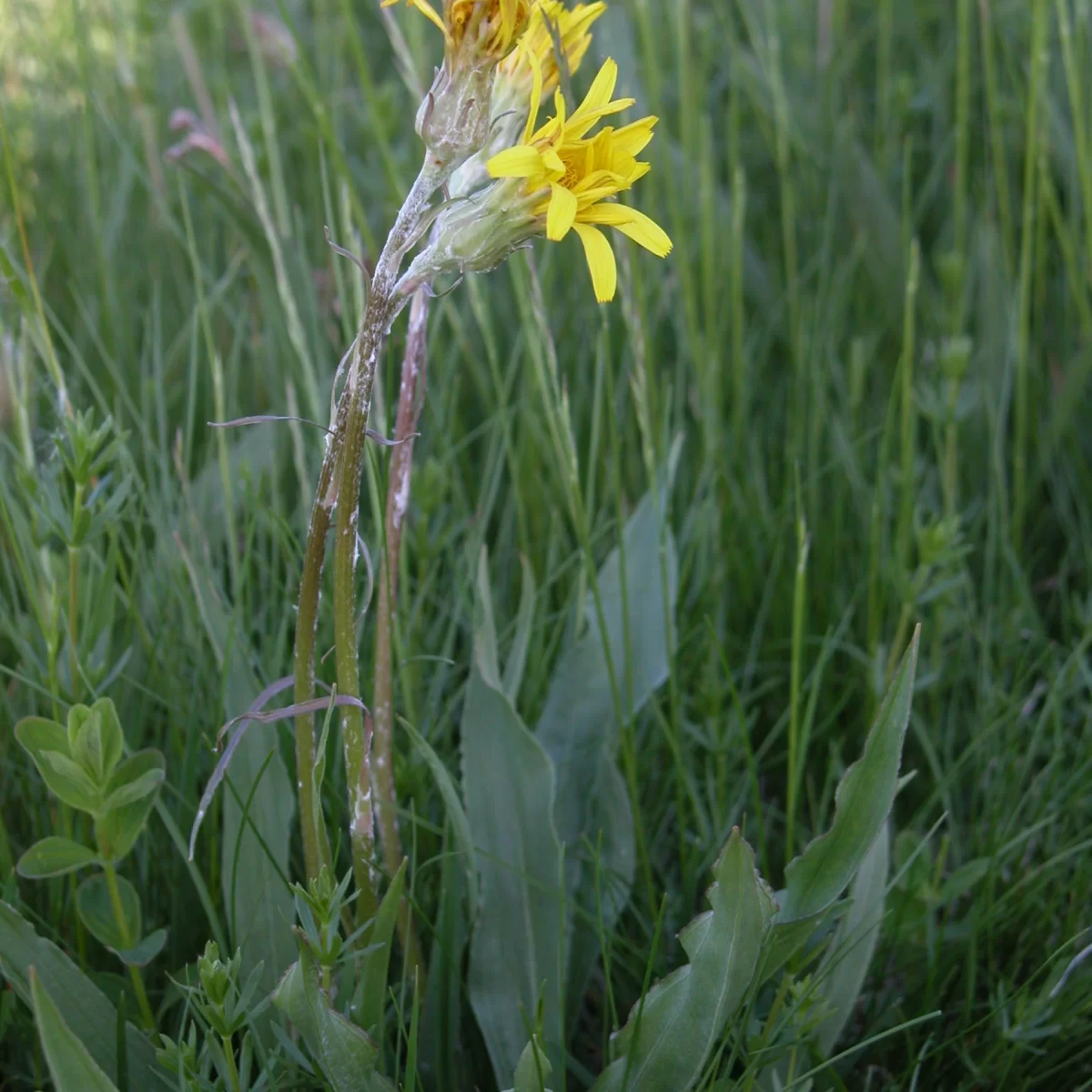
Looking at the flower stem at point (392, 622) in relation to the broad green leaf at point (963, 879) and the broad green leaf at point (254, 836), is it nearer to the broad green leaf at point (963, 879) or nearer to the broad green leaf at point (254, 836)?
the broad green leaf at point (254, 836)

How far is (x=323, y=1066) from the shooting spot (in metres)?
0.82

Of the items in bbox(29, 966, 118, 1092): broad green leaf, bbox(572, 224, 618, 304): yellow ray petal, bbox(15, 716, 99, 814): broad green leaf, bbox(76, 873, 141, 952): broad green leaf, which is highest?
bbox(572, 224, 618, 304): yellow ray petal

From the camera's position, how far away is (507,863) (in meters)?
1.06

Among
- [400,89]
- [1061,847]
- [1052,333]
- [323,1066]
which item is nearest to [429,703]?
[323,1066]

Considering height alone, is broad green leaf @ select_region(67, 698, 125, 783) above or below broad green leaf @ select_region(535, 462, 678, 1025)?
above

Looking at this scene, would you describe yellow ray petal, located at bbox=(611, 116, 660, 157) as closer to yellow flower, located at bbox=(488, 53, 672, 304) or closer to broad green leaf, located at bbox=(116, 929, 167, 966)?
yellow flower, located at bbox=(488, 53, 672, 304)

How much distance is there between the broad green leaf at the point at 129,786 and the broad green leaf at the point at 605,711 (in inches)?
15.3

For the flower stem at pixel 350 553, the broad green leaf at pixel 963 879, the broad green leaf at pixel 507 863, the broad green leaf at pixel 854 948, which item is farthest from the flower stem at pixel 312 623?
the broad green leaf at pixel 963 879

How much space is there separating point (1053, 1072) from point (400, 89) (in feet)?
7.95

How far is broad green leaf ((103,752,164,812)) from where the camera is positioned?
0.94m

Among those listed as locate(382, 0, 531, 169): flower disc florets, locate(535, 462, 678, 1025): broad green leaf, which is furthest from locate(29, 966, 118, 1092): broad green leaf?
locate(382, 0, 531, 169): flower disc florets

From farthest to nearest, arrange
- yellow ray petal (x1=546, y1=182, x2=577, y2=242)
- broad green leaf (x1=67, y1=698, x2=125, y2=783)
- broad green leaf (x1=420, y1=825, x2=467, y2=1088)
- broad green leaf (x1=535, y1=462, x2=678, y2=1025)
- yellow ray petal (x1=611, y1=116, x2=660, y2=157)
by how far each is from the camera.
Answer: broad green leaf (x1=535, y1=462, x2=678, y2=1025), broad green leaf (x1=420, y1=825, x2=467, y2=1088), broad green leaf (x1=67, y1=698, x2=125, y2=783), yellow ray petal (x1=611, y1=116, x2=660, y2=157), yellow ray petal (x1=546, y1=182, x2=577, y2=242)

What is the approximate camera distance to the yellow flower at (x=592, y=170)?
74 cm

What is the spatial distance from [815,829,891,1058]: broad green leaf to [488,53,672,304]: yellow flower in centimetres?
59
